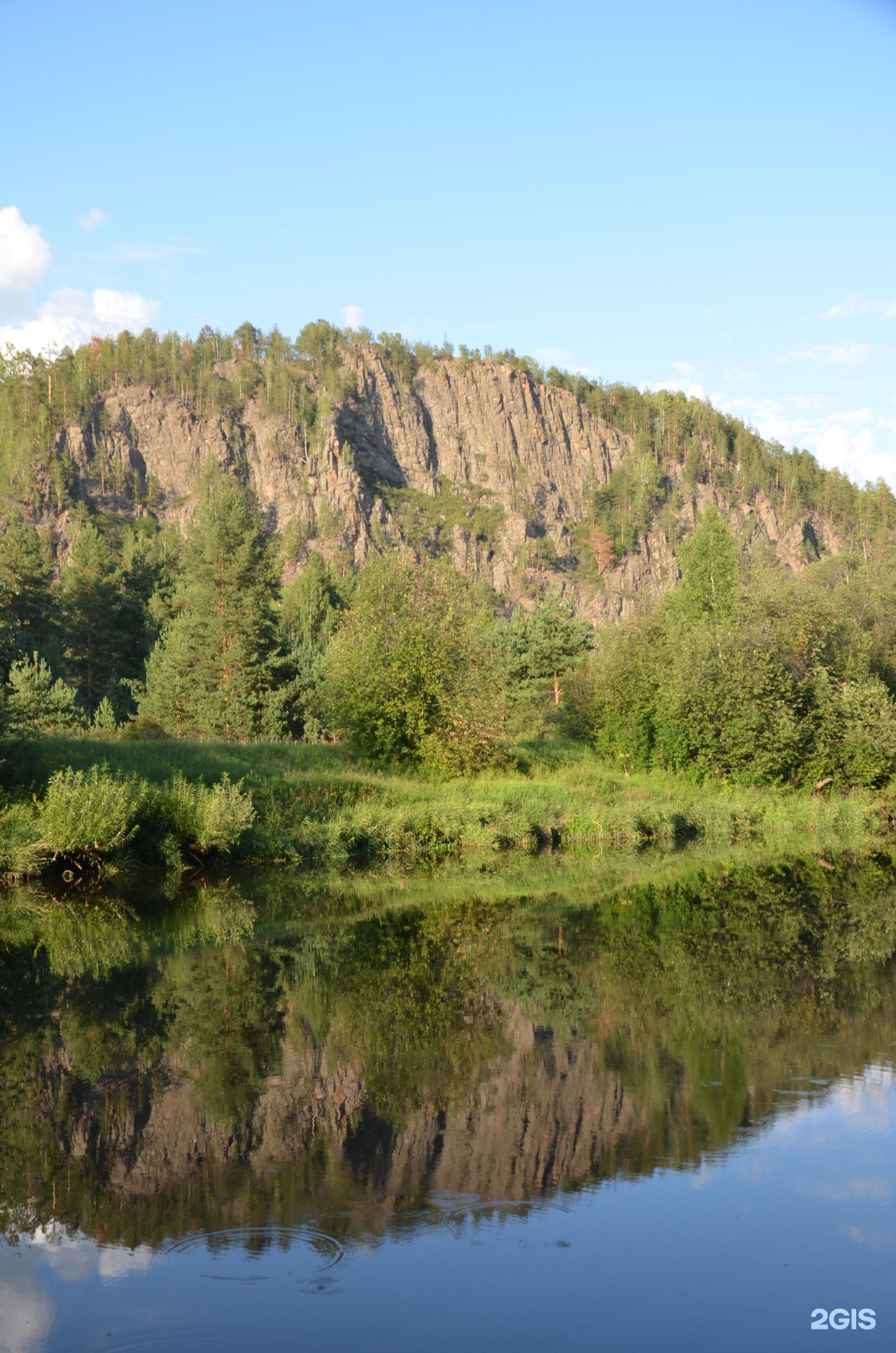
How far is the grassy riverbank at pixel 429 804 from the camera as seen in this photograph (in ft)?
86.6

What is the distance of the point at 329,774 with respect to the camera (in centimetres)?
3061

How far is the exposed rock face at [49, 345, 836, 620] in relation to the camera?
162750 millimetres

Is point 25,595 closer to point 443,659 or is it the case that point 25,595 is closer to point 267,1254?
point 443,659

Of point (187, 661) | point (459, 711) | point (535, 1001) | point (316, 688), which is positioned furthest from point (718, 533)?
point (535, 1001)

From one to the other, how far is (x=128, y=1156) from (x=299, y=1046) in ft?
10.3

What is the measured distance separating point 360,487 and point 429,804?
146478mm

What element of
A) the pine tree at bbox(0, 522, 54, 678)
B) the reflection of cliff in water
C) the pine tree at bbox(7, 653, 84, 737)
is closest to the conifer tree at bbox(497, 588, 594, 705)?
the pine tree at bbox(7, 653, 84, 737)

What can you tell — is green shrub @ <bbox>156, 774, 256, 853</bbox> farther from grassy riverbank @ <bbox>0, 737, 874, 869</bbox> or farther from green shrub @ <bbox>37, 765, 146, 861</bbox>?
green shrub @ <bbox>37, 765, 146, 861</bbox>

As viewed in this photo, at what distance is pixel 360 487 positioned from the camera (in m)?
172

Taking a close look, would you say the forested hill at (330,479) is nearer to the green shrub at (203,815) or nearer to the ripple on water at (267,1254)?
the green shrub at (203,815)

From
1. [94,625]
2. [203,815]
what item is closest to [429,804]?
[203,815]

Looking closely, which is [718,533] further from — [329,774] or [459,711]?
[329,774]

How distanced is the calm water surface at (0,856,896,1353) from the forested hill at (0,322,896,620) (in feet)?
424

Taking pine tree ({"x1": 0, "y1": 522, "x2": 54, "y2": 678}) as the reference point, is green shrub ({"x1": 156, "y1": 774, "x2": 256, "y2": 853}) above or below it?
below
